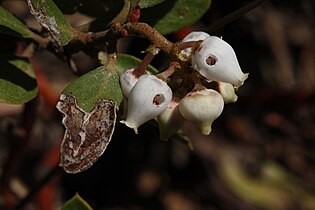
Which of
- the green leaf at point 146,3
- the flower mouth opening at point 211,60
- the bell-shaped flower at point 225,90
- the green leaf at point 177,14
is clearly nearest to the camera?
the flower mouth opening at point 211,60

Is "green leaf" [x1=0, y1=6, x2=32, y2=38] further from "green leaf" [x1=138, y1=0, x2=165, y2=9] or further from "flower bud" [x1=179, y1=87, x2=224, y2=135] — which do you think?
"flower bud" [x1=179, y1=87, x2=224, y2=135]

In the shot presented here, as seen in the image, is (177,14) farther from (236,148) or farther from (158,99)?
(236,148)

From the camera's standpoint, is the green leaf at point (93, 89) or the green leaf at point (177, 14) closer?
the green leaf at point (93, 89)

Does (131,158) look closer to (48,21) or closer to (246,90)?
(246,90)

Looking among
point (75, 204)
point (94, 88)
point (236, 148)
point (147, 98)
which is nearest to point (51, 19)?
point (94, 88)

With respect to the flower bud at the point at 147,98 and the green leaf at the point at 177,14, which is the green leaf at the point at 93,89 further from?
the green leaf at the point at 177,14

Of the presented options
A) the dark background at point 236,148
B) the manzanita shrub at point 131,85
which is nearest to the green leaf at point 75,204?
the manzanita shrub at point 131,85
